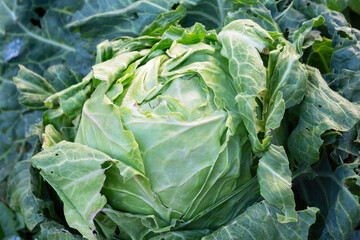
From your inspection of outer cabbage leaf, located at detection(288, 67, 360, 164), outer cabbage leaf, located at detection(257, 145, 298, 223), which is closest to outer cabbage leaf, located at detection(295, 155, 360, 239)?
outer cabbage leaf, located at detection(288, 67, 360, 164)

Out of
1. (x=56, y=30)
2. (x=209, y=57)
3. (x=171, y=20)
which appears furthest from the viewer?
(x=56, y=30)

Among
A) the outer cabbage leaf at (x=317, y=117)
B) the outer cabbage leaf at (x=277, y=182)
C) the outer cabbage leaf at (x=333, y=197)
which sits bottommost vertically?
the outer cabbage leaf at (x=333, y=197)

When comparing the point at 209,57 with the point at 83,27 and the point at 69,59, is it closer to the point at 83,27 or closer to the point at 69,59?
the point at 83,27

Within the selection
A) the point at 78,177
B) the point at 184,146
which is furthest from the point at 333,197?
the point at 78,177

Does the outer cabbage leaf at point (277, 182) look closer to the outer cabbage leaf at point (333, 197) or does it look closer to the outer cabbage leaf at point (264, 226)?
the outer cabbage leaf at point (264, 226)

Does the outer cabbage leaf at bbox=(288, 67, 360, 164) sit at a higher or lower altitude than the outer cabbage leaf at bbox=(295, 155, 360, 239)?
higher

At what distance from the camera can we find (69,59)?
249cm

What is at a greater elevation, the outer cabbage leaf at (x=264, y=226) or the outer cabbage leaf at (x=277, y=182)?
the outer cabbage leaf at (x=277, y=182)

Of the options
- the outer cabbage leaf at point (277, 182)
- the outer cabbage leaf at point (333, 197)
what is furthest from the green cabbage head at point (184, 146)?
the outer cabbage leaf at point (333, 197)

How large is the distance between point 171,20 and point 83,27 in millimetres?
604

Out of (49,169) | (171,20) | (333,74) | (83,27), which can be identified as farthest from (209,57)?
(83,27)

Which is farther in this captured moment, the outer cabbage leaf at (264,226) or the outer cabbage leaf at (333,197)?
the outer cabbage leaf at (333,197)

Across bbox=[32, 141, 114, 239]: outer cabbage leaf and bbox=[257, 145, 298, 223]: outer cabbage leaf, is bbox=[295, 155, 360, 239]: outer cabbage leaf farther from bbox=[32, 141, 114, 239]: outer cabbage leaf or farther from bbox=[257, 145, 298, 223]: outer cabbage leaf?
bbox=[32, 141, 114, 239]: outer cabbage leaf

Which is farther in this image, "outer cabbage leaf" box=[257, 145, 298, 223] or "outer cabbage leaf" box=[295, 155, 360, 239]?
"outer cabbage leaf" box=[295, 155, 360, 239]
